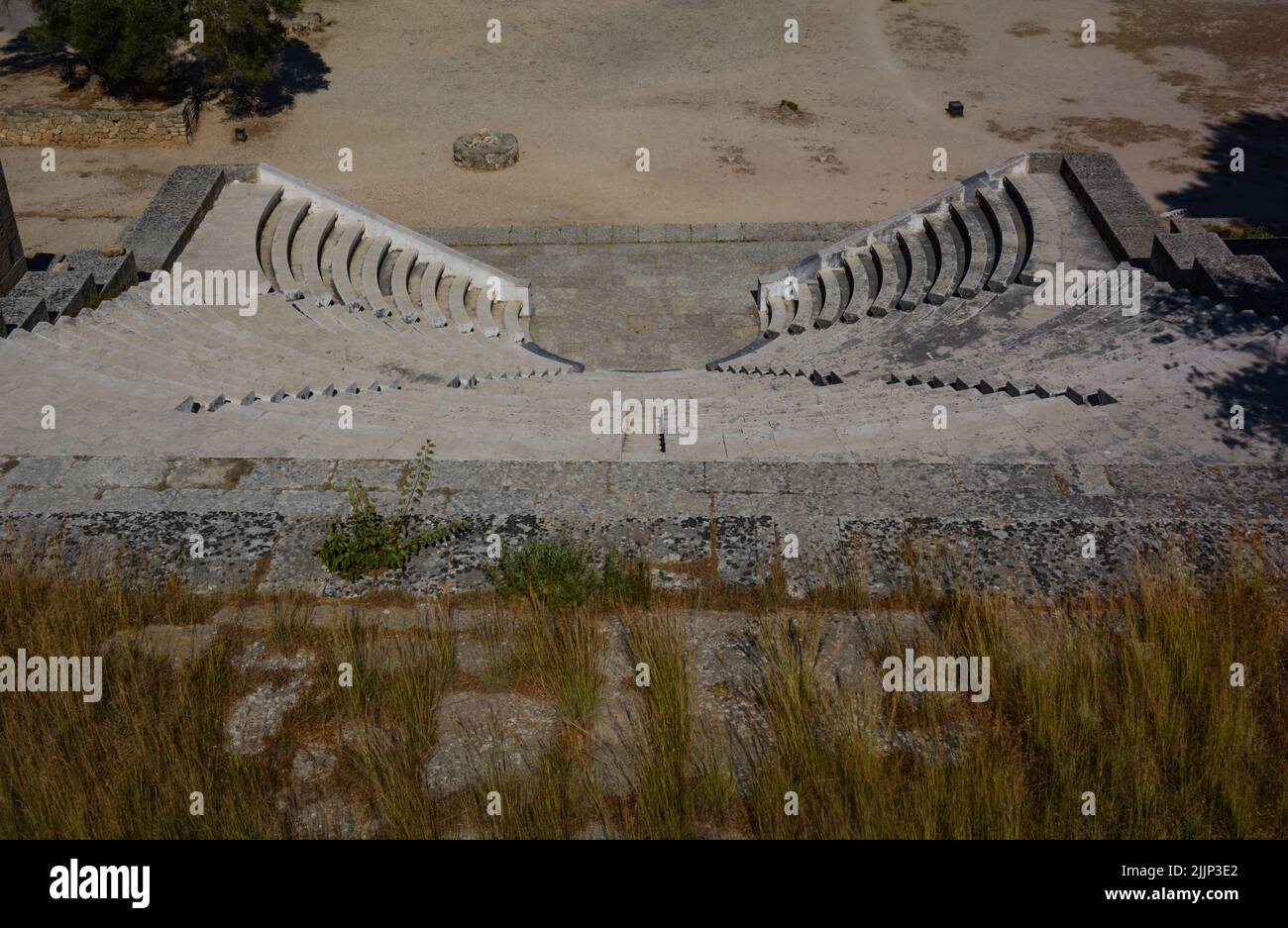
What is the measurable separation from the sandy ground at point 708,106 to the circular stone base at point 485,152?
30 cm

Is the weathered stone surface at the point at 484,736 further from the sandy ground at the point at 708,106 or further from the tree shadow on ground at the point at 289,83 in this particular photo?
the tree shadow on ground at the point at 289,83

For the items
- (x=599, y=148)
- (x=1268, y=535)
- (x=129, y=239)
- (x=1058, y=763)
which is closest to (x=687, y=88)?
(x=599, y=148)

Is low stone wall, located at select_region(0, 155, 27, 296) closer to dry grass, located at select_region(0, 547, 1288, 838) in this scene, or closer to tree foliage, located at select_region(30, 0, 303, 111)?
dry grass, located at select_region(0, 547, 1288, 838)

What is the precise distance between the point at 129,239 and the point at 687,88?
1086 centimetres

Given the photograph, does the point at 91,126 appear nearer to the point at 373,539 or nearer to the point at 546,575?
the point at 373,539

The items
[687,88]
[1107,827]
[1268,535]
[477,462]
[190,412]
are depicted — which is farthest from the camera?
[687,88]

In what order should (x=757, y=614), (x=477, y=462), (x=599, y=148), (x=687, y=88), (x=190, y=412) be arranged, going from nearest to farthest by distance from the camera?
(x=757, y=614), (x=477, y=462), (x=190, y=412), (x=599, y=148), (x=687, y=88)

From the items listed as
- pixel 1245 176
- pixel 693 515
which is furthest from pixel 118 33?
pixel 1245 176

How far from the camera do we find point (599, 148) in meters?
19.5

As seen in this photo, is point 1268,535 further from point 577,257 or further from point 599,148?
point 599,148

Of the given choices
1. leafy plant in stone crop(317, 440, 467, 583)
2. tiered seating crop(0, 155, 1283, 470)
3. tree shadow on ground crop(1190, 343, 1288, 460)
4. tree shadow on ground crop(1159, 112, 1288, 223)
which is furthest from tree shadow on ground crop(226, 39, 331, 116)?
tree shadow on ground crop(1190, 343, 1288, 460)

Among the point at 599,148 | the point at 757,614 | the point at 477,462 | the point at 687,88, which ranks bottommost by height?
the point at 757,614

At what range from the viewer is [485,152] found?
18859 millimetres
